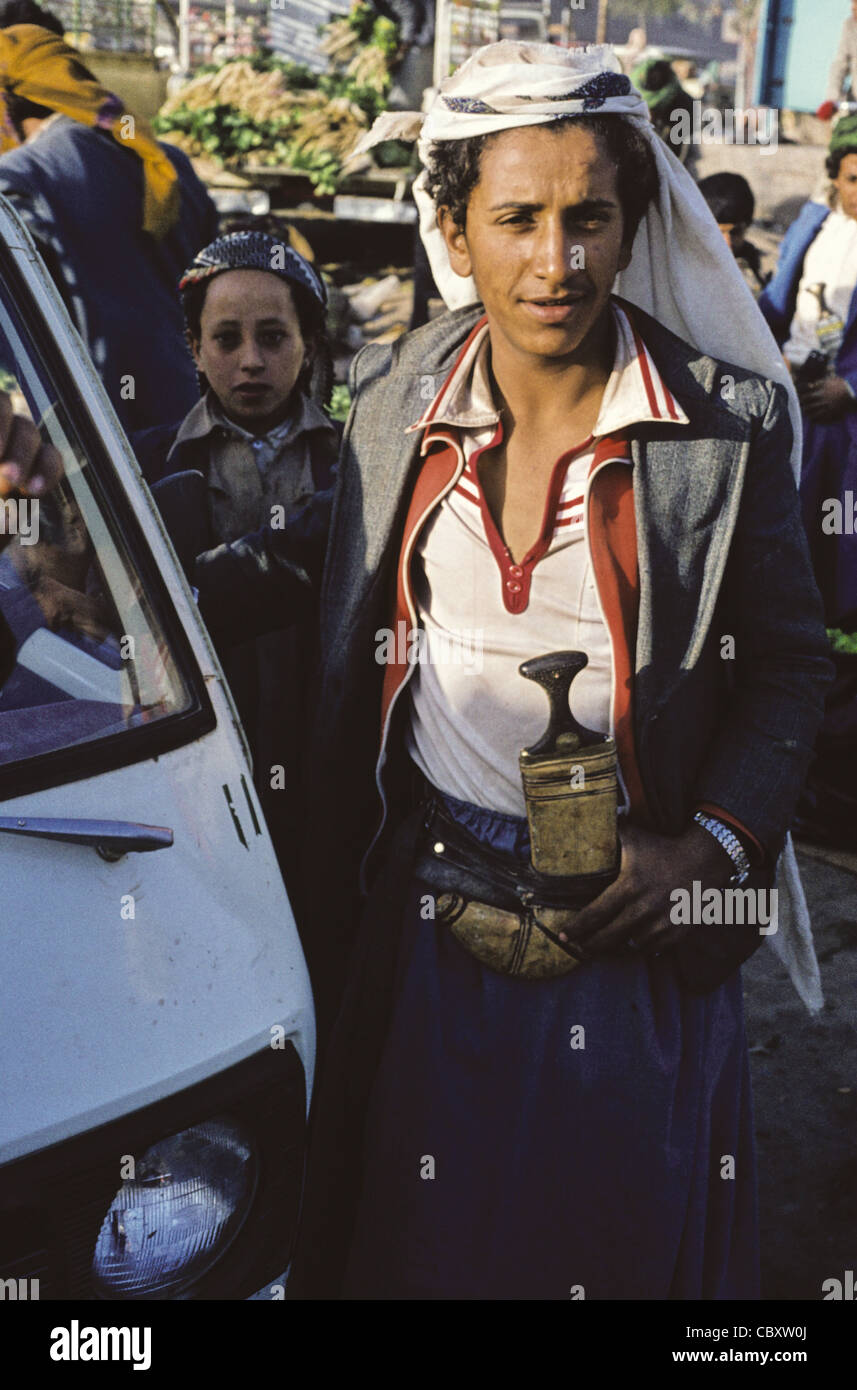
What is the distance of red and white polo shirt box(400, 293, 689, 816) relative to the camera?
175 centimetres

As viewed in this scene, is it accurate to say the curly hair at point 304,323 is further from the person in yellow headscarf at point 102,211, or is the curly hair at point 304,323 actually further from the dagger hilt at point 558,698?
the dagger hilt at point 558,698

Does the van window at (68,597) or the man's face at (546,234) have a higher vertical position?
the man's face at (546,234)

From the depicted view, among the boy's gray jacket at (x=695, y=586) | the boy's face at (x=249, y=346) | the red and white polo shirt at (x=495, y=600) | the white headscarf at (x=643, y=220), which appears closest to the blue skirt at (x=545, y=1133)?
the red and white polo shirt at (x=495, y=600)

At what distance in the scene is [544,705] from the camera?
1770 millimetres

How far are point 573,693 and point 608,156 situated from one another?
2.33 ft

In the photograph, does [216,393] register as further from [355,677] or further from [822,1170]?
[822,1170]

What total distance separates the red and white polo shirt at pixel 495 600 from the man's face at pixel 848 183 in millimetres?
3826

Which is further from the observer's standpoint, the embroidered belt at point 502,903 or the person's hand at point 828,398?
the person's hand at point 828,398

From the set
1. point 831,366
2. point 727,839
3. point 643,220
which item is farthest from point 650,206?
point 831,366

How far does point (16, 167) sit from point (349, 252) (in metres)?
8.96

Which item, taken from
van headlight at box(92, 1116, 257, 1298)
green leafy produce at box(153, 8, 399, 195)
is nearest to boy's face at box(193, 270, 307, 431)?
van headlight at box(92, 1116, 257, 1298)

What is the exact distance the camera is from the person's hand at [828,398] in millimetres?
5051

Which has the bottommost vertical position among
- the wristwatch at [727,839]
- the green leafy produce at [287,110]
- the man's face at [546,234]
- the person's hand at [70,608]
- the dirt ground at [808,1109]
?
→ the dirt ground at [808,1109]

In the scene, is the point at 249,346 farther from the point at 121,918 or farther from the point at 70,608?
the point at 121,918
